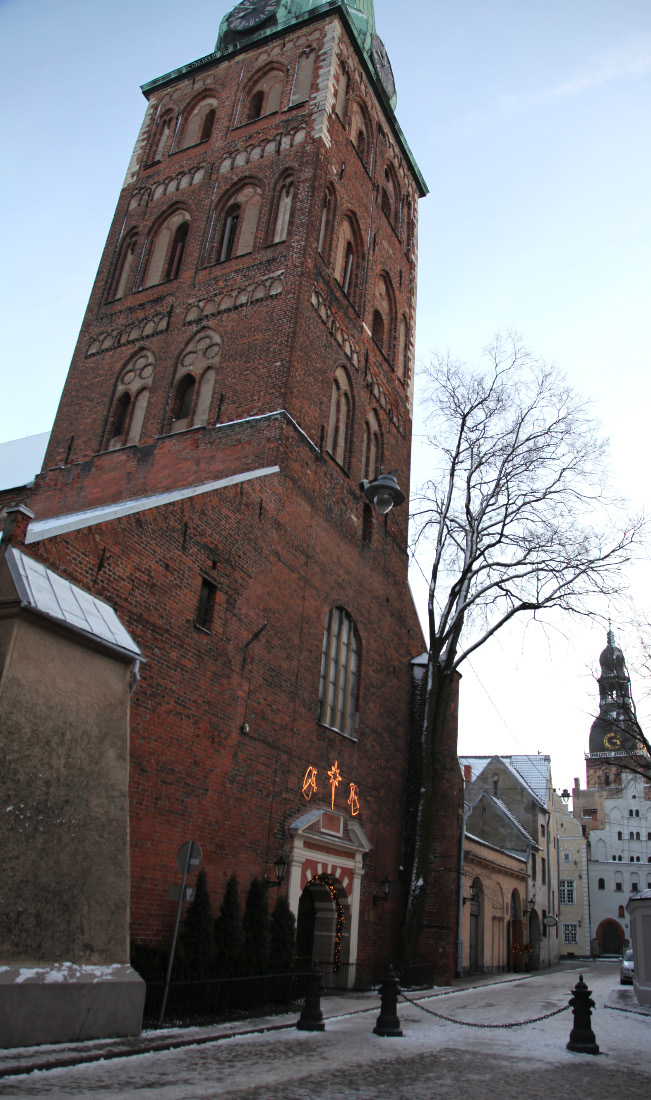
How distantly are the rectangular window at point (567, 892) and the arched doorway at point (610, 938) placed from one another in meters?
4.85

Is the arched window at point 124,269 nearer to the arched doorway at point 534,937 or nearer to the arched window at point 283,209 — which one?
the arched window at point 283,209

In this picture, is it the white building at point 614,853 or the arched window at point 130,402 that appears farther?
the white building at point 614,853

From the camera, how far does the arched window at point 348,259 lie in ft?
66.5

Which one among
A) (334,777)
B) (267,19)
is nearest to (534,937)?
(334,777)

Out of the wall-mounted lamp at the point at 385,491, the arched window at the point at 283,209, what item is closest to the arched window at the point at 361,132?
the arched window at the point at 283,209

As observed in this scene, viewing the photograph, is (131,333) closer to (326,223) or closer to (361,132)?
(326,223)

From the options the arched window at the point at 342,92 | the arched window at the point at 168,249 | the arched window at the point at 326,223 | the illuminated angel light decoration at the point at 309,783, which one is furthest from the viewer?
the arched window at the point at 342,92

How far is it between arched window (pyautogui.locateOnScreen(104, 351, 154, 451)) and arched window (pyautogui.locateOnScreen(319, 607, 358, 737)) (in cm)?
620

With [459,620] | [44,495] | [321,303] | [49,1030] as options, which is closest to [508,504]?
[459,620]

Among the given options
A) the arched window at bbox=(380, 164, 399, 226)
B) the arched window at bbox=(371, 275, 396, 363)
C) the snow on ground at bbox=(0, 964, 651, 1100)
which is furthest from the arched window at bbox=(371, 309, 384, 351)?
the snow on ground at bbox=(0, 964, 651, 1100)

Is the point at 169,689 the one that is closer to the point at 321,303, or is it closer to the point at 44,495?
the point at 44,495

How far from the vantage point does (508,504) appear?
768 inches

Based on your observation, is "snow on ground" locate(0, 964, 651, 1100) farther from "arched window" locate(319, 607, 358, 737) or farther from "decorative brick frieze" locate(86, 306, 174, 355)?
"decorative brick frieze" locate(86, 306, 174, 355)

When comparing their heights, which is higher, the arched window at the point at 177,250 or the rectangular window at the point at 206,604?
the arched window at the point at 177,250
